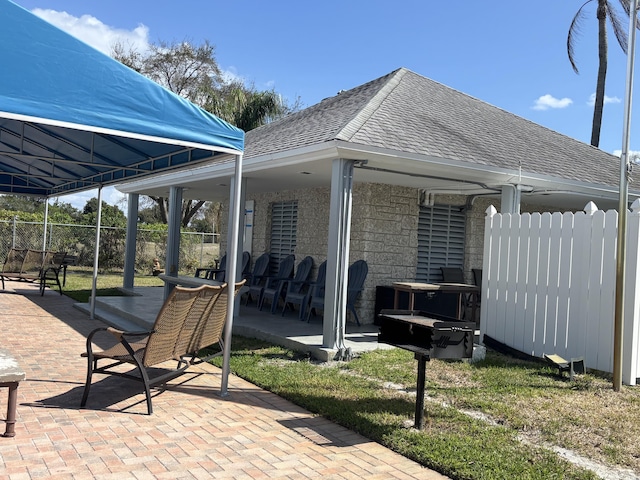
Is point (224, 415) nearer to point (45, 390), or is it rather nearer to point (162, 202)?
point (45, 390)

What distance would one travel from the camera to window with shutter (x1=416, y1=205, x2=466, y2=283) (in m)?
11.0

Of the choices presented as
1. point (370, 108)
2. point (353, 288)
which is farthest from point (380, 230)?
point (370, 108)

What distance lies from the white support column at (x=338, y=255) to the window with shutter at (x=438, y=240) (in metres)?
3.74

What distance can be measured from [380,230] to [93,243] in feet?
46.7

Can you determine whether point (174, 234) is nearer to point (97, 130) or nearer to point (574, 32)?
point (97, 130)

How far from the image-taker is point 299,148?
7.79 m

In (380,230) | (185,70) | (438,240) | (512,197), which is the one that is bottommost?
(438,240)

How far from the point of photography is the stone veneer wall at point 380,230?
10234mm

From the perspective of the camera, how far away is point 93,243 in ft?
69.3

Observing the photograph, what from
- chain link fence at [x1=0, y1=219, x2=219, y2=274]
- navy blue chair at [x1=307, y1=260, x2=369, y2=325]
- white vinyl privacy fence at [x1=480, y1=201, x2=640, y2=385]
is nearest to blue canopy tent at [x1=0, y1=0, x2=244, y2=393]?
navy blue chair at [x1=307, y1=260, x2=369, y2=325]

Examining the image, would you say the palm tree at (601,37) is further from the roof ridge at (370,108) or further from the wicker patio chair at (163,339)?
the wicker patio chair at (163,339)

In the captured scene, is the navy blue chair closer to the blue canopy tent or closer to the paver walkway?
the paver walkway

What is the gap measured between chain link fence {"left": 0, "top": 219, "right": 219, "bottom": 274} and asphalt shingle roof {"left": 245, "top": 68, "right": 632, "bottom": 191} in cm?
1166

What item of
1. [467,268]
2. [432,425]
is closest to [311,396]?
[432,425]
